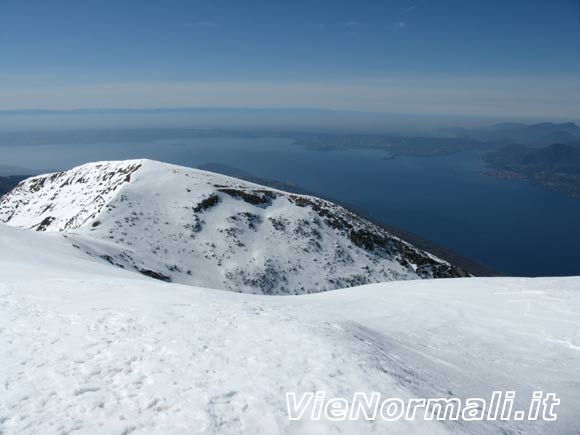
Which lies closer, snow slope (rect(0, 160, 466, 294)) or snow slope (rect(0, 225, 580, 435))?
snow slope (rect(0, 225, 580, 435))

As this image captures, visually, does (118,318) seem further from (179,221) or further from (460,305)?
(179,221)

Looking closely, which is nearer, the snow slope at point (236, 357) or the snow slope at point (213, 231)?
the snow slope at point (236, 357)

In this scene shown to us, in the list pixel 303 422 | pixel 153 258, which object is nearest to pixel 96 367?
pixel 303 422

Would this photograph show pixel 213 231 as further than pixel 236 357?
Yes

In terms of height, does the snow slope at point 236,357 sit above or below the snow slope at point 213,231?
above

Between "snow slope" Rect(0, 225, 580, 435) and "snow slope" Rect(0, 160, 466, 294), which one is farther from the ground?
"snow slope" Rect(0, 225, 580, 435)

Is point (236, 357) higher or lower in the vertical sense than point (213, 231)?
higher
